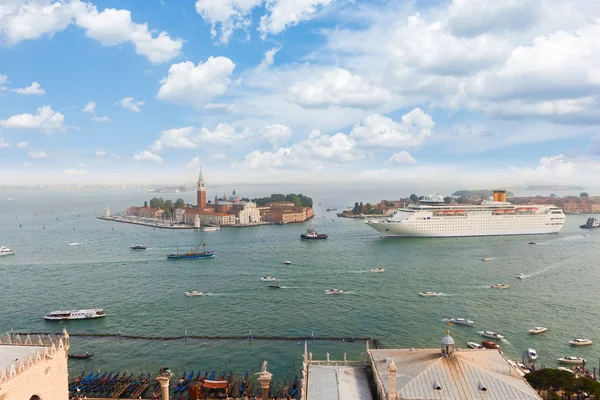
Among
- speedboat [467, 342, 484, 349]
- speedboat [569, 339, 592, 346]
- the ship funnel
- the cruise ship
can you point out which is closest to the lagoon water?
speedboat [569, 339, 592, 346]

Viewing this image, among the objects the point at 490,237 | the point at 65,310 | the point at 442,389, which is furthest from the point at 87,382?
the point at 490,237

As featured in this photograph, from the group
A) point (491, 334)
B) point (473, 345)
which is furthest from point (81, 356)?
point (491, 334)

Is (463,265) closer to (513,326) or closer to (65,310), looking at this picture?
(513,326)

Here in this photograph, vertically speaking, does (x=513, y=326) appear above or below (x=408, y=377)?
below

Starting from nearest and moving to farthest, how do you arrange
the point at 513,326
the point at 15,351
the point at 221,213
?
the point at 15,351, the point at 513,326, the point at 221,213

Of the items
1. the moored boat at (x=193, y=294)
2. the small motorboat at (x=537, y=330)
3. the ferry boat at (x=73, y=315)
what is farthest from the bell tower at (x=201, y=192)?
the small motorboat at (x=537, y=330)

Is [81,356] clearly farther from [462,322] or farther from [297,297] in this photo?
[462,322]
